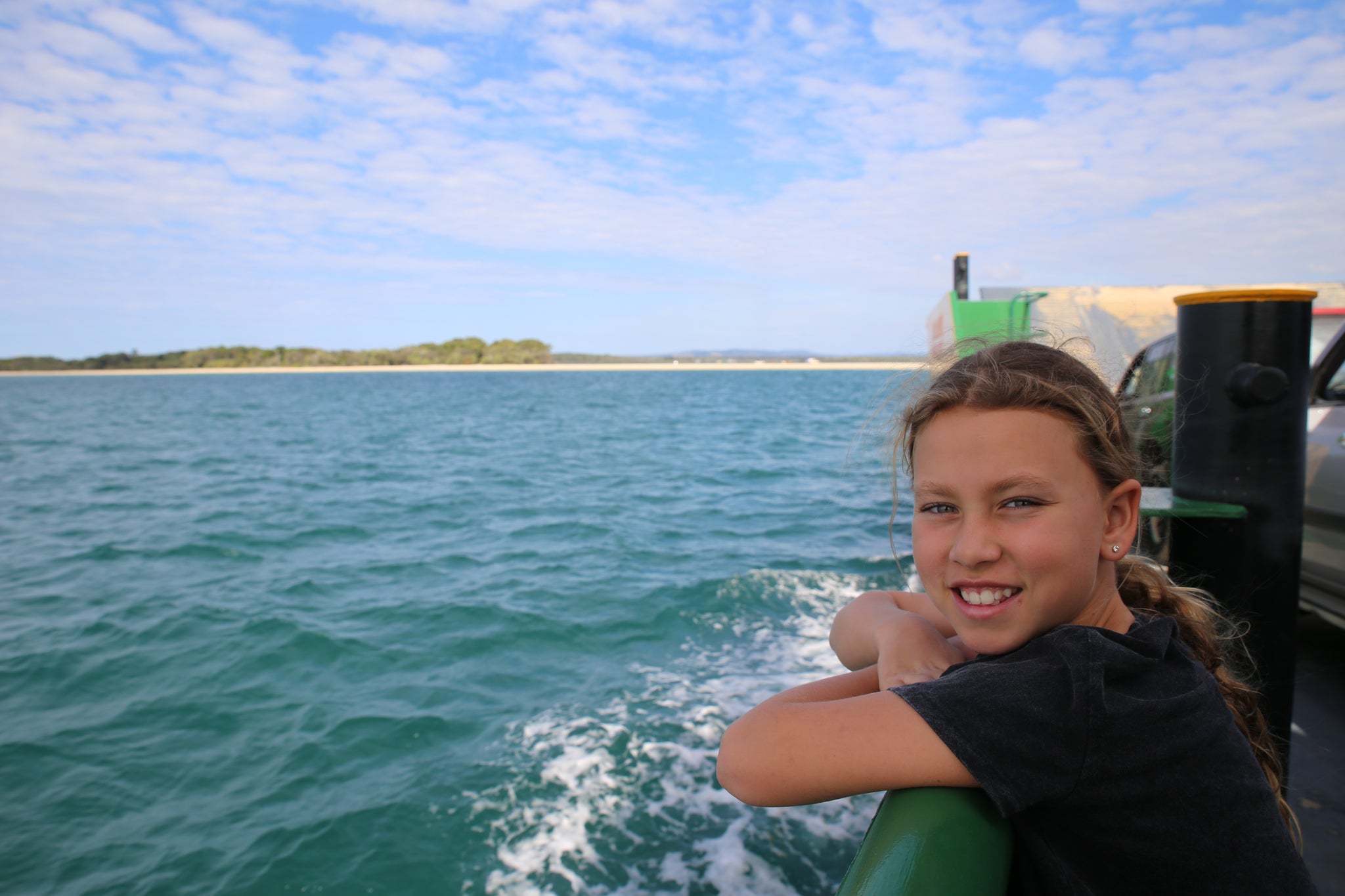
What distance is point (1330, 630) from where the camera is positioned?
4.17 meters

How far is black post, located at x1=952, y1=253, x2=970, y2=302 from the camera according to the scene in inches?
Answer: 488

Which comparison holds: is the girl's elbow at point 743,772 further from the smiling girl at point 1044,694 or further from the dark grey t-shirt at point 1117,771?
the dark grey t-shirt at point 1117,771

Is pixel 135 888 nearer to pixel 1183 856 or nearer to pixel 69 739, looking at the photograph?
pixel 69 739

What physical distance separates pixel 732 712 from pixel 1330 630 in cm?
317

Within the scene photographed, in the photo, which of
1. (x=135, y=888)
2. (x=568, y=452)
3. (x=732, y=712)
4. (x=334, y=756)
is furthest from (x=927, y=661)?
(x=568, y=452)

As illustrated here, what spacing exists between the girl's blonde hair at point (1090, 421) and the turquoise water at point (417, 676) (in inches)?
17.1

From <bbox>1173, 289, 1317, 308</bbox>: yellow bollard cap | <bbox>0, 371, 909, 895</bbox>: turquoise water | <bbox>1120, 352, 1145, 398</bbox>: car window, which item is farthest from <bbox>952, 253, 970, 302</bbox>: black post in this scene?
<bbox>1173, 289, 1317, 308</bbox>: yellow bollard cap

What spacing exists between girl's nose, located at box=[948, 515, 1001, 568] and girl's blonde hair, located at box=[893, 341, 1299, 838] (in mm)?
177

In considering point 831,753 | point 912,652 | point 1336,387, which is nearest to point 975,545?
point 912,652

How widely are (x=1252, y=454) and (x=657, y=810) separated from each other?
9.55 ft

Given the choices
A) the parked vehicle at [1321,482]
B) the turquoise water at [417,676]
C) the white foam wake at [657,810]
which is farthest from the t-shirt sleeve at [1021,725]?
the white foam wake at [657,810]

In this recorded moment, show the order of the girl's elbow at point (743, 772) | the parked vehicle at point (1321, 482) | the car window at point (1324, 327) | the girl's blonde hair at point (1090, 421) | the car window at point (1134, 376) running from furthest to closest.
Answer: the car window at point (1134, 376)
the car window at point (1324, 327)
the parked vehicle at point (1321, 482)
the girl's blonde hair at point (1090, 421)
the girl's elbow at point (743, 772)

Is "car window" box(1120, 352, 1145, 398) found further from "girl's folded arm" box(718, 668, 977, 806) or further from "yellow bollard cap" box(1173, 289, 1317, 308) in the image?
"girl's folded arm" box(718, 668, 977, 806)

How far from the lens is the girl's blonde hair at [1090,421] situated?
1163mm
